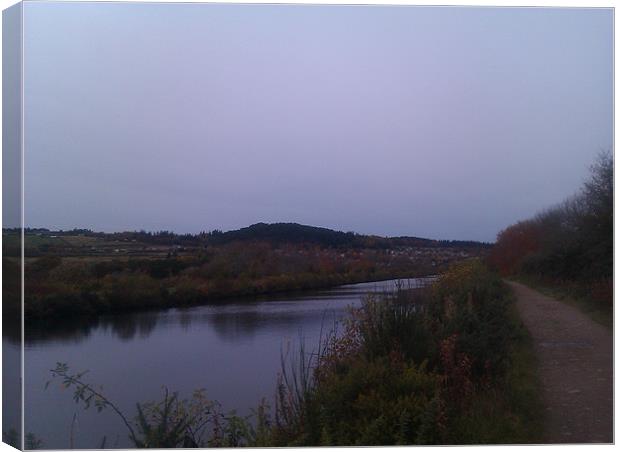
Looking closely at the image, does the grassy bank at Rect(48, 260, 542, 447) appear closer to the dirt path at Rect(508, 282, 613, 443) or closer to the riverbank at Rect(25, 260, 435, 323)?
the dirt path at Rect(508, 282, 613, 443)

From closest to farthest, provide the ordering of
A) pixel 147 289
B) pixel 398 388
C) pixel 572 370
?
pixel 398 388 < pixel 147 289 < pixel 572 370

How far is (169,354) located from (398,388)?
2258 millimetres

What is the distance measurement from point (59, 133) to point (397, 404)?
12.3 feet

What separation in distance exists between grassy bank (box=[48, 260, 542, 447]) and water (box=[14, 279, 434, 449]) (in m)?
0.14

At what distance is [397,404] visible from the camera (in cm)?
626

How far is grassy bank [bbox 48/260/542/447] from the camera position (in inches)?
253

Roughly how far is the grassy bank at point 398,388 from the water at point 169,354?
0.14 meters

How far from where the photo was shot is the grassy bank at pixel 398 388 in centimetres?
641

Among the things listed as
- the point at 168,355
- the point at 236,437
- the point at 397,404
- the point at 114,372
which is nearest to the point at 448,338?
the point at 397,404

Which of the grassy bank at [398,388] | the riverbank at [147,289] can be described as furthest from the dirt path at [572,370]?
the riverbank at [147,289]

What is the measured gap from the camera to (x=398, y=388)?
645 centimetres

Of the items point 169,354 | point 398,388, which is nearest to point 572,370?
point 398,388

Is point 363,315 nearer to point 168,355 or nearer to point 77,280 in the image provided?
point 168,355

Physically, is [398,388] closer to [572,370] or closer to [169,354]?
[169,354]
